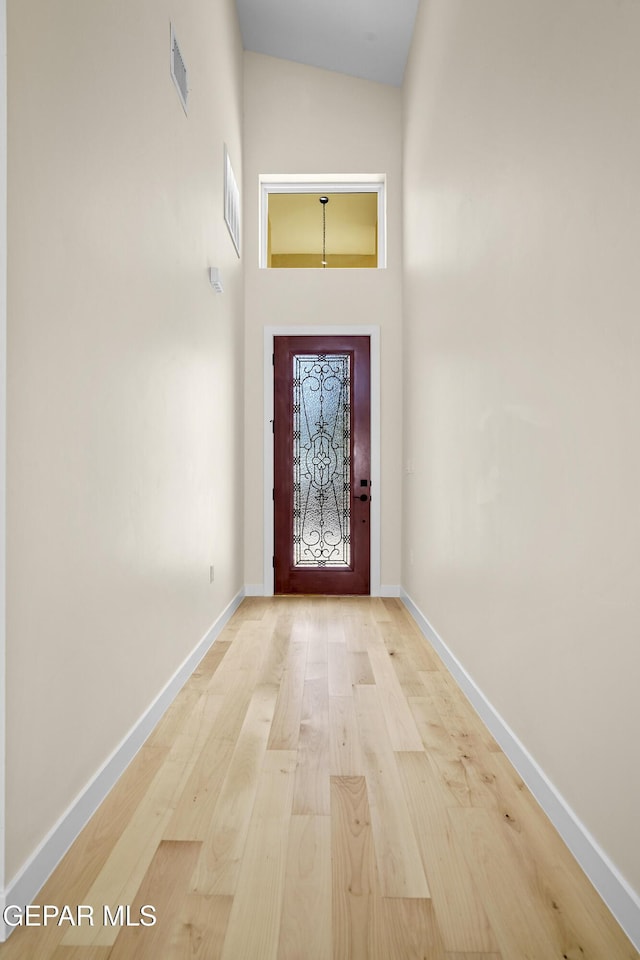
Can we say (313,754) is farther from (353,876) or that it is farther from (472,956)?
(472,956)

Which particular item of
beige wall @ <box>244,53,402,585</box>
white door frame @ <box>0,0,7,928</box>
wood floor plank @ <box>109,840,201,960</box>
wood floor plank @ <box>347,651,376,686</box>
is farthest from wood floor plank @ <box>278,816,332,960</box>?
beige wall @ <box>244,53,402,585</box>

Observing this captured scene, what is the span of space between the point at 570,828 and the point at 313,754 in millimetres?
895

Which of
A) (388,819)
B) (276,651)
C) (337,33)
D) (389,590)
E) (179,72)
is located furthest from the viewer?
(389,590)

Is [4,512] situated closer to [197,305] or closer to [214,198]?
[197,305]

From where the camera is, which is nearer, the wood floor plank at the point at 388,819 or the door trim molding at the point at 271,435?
the wood floor plank at the point at 388,819

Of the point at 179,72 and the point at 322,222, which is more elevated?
the point at 322,222

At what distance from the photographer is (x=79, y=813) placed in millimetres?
1737

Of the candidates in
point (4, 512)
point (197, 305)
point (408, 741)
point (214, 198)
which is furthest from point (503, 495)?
point (214, 198)

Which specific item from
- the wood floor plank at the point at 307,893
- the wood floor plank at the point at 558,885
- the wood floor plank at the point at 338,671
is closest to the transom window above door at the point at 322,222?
the wood floor plank at the point at 338,671

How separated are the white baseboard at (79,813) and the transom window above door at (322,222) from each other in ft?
12.9

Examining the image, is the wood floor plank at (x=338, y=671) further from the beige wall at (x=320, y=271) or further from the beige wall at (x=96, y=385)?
the beige wall at (x=320, y=271)

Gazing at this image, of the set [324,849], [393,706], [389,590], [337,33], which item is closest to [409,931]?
[324,849]

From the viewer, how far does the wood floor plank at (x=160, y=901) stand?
1.32 m

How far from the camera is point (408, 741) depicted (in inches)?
93.4
